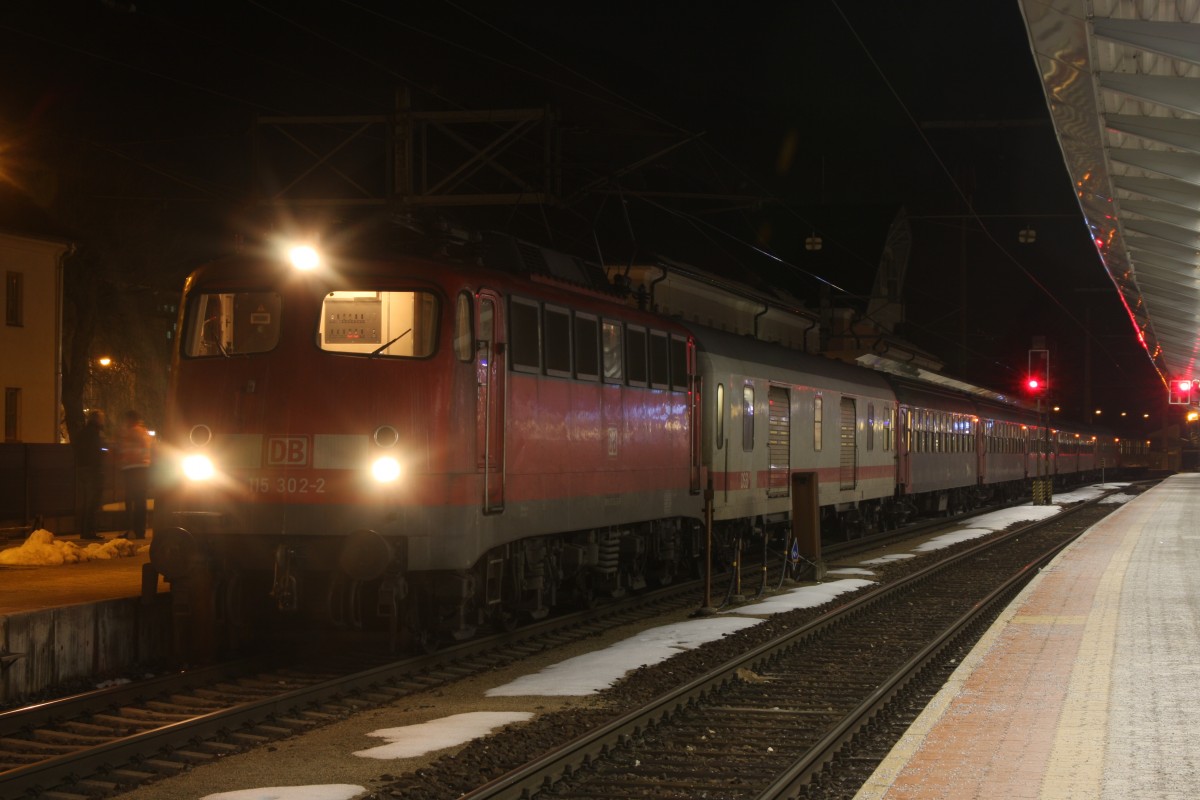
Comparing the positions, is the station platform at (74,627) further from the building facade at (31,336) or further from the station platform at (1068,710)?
the building facade at (31,336)

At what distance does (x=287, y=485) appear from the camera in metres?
11.5

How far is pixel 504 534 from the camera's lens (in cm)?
1239

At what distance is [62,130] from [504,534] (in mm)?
27916

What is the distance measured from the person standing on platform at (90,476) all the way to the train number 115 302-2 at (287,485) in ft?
25.6

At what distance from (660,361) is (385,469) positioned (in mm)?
5774

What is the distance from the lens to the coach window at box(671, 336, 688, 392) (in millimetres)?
16938

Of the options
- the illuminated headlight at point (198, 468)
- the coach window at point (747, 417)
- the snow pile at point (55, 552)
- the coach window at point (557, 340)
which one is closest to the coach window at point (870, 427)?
the coach window at point (747, 417)

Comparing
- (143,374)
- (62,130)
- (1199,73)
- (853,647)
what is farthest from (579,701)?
(143,374)

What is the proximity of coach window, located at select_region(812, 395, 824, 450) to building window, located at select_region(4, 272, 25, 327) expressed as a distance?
21.5 meters

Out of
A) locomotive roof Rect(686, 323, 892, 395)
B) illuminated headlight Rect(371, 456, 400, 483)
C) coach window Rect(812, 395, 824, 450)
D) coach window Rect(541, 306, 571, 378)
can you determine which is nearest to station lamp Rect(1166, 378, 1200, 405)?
locomotive roof Rect(686, 323, 892, 395)

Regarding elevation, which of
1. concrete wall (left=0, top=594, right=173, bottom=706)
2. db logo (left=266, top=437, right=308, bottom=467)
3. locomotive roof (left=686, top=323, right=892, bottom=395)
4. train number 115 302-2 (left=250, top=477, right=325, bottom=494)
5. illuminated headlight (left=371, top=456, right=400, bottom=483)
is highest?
locomotive roof (left=686, top=323, right=892, bottom=395)

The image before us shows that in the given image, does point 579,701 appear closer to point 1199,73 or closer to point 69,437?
point 1199,73

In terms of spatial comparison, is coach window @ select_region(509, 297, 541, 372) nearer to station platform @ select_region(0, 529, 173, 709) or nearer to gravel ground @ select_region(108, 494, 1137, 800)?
gravel ground @ select_region(108, 494, 1137, 800)

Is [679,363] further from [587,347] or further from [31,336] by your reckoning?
[31,336]
